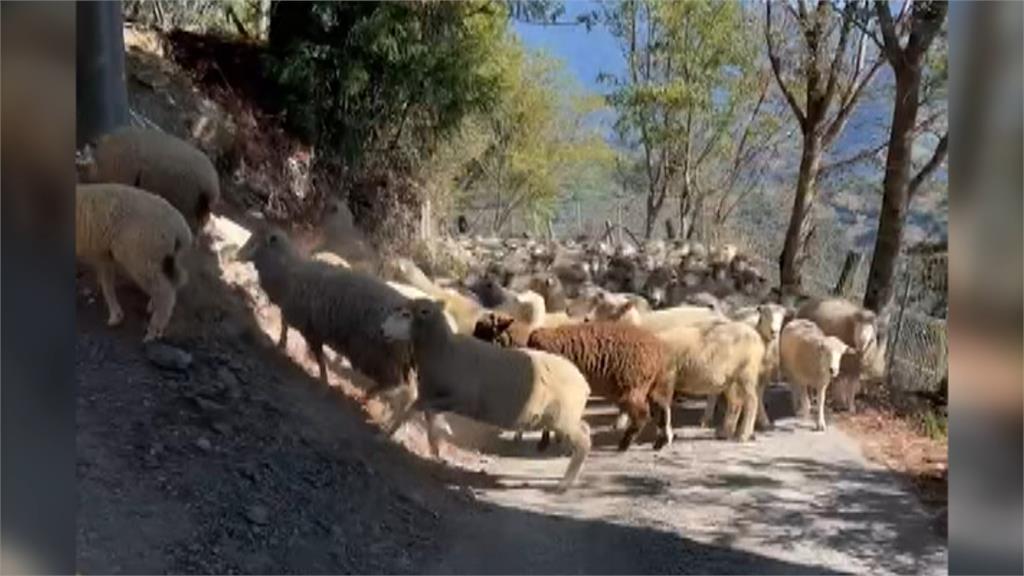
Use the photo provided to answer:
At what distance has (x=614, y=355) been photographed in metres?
1.85

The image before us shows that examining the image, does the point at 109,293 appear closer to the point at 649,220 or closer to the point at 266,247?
the point at 266,247

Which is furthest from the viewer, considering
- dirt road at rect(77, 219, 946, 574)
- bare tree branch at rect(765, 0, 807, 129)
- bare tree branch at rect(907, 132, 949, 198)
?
bare tree branch at rect(765, 0, 807, 129)

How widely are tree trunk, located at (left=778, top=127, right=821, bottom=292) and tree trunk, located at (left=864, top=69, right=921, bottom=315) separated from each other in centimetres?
10

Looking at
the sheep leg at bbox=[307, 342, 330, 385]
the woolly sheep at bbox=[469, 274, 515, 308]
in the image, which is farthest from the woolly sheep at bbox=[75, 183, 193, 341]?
the woolly sheep at bbox=[469, 274, 515, 308]

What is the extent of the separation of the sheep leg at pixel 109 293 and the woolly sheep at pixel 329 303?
196mm

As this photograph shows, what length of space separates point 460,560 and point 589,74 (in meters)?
0.71

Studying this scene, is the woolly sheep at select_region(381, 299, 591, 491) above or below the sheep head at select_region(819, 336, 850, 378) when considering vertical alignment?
below

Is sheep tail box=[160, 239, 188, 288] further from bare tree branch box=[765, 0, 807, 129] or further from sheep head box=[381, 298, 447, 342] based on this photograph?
bare tree branch box=[765, 0, 807, 129]

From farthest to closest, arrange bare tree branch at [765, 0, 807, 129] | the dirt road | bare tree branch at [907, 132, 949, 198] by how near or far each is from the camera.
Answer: bare tree branch at [765, 0, 807, 129] < the dirt road < bare tree branch at [907, 132, 949, 198]

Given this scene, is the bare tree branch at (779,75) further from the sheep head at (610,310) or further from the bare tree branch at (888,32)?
the sheep head at (610,310)

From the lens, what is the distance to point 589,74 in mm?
1767

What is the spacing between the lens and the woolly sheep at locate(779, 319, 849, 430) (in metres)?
1.83

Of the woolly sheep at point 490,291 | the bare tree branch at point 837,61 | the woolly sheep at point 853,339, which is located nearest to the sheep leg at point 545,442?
the woolly sheep at point 490,291

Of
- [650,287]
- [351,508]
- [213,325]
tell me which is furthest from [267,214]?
[650,287]
